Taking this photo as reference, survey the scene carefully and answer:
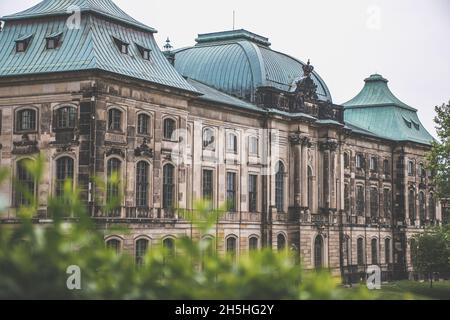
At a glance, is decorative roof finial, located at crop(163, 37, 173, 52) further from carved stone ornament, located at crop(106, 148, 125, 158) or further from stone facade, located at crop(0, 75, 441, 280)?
carved stone ornament, located at crop(106, 148, 125, 158)

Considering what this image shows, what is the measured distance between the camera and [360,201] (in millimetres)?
74250

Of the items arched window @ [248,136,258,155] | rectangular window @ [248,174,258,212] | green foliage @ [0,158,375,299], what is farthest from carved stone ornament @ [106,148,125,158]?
green foliage @ [0,158,375,299]

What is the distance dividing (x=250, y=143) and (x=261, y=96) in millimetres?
3919

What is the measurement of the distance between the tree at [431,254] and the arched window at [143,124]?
28.5 metres

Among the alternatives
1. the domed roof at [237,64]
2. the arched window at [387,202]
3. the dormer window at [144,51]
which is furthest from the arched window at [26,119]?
the arched window at [387,202]

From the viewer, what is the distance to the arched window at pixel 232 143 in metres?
56.3

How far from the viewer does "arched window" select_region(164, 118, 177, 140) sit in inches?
1938

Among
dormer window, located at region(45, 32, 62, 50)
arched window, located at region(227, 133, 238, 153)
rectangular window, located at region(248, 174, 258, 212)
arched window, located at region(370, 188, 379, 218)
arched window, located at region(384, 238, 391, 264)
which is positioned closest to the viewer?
dormer window, located at region(45, 32, 62, 50)

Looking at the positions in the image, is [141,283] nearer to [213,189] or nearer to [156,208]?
[156,208]

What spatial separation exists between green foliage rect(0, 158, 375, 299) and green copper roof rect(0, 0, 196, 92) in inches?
1316

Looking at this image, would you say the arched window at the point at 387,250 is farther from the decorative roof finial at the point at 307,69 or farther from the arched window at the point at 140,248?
the arched window at the point at 140,248

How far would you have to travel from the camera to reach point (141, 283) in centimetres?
1138

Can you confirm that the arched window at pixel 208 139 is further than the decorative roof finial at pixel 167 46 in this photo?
No

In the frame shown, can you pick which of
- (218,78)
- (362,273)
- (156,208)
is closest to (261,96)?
(218,78)
